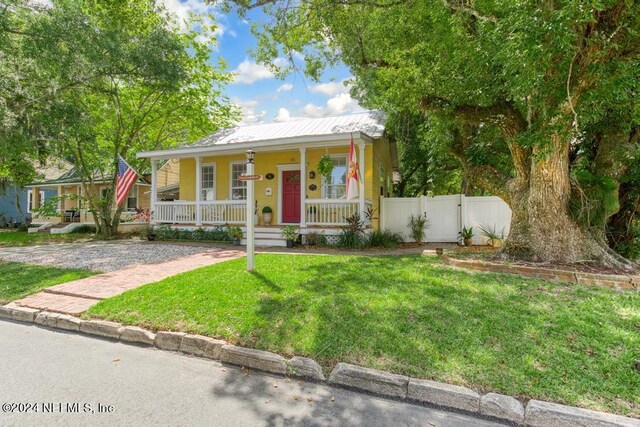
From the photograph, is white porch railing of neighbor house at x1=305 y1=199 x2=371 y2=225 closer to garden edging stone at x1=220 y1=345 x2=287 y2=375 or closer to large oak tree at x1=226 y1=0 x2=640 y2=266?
large oak tree at x1=226 y1=0 x2=640 y2=266

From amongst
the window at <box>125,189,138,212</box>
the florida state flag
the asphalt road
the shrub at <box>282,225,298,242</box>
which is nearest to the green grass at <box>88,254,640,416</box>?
the asphalt road

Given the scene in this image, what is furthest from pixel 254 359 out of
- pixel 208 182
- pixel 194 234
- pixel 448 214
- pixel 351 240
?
pixel 208 182

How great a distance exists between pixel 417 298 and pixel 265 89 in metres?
9.93

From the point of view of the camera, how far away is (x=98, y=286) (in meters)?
5.48

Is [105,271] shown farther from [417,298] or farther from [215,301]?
[417,298]

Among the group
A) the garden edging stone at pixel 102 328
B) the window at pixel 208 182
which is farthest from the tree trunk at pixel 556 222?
the window at pixel 208 182

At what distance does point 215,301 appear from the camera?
14.2 feet

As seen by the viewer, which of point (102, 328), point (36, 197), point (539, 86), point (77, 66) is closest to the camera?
point (102, 328)

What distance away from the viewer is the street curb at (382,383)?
2334 mm

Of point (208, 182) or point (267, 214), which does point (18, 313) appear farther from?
point (208, 182)

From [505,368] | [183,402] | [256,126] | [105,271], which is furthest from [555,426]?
[256,126]

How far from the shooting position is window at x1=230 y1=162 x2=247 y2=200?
1253 centimetres

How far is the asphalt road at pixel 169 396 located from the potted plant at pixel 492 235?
866 cm

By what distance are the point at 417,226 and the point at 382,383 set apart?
29.0 feet
